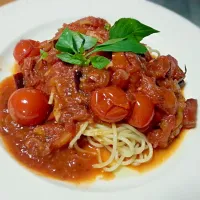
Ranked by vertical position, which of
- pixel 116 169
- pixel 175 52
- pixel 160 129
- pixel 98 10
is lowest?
pixel 116 169

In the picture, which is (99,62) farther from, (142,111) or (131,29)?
(142,111)

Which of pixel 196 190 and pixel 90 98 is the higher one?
pixel 90 98

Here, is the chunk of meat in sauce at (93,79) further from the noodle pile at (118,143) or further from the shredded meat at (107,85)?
the noodle pile at (118,143)

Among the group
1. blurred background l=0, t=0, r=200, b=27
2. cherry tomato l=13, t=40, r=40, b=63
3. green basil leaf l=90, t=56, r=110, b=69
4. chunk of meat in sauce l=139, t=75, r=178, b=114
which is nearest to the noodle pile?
chunk of meat in sauce l=139, t=75, r=178, b=114

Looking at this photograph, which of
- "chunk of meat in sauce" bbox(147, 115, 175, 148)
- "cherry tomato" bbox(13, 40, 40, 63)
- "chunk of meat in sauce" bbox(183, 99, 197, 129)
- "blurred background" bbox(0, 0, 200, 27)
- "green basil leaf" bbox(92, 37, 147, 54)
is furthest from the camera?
"blurred background" bbox(0, 0, 200, 27)

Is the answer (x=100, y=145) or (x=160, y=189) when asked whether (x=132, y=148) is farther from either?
(x=160, y=189)

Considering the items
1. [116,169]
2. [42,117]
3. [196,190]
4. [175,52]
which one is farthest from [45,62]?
[196,190]

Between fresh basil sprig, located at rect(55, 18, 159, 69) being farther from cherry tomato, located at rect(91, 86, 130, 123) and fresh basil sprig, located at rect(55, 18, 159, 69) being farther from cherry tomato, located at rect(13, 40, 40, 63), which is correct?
cherry tomato, located at rect(13, 40, 40, 63)
